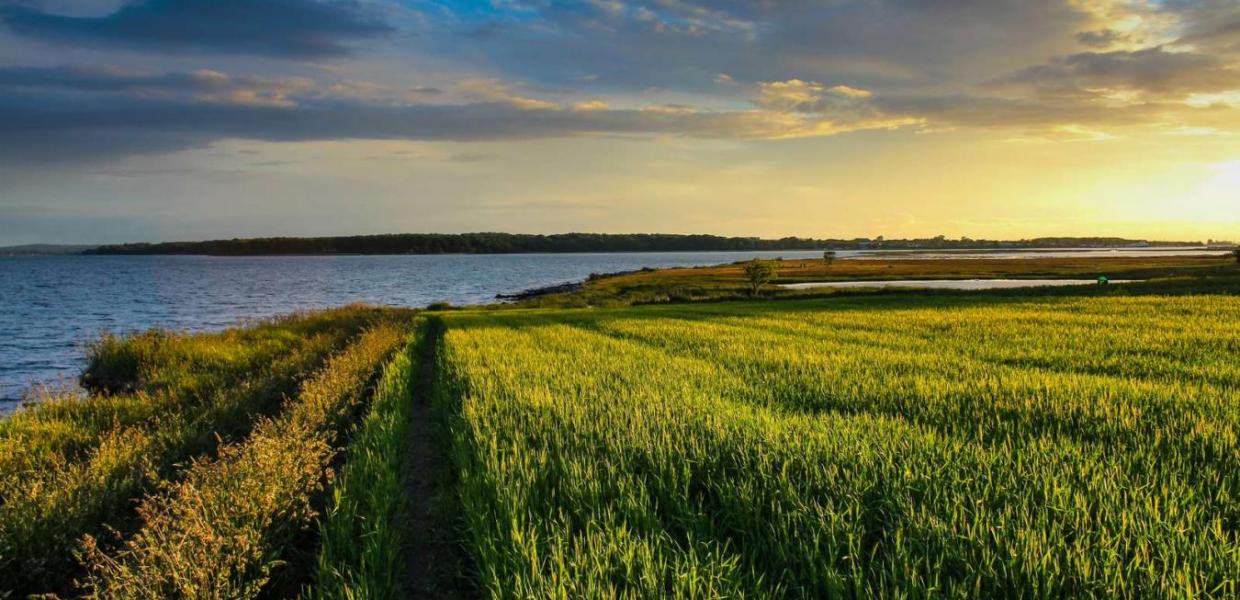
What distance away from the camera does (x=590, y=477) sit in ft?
20.4

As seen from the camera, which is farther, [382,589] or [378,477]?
[378,477]

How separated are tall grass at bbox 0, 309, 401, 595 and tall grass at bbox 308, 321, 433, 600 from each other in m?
1.71

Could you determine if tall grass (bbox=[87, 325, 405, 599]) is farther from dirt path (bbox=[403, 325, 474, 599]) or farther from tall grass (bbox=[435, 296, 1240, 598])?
tall grass (bbox=[435, 296, 1240, 598])

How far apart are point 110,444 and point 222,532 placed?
6395 millimetres

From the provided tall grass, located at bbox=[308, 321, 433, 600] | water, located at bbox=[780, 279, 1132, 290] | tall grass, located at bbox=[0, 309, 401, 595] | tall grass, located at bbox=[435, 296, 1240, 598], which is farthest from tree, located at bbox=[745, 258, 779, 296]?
tall grass, located at bbox=[308, 321, 433, 600]

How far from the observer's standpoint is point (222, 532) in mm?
5637

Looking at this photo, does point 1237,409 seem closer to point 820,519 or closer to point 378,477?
point 820,519

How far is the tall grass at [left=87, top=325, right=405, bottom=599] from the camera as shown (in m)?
4.79

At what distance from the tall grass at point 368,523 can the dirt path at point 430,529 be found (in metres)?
0.16

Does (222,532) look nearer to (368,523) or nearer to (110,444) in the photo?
(368,523)

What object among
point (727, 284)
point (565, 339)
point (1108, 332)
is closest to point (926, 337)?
point (1108, 332)

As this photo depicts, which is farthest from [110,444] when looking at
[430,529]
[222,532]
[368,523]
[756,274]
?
[756,274]

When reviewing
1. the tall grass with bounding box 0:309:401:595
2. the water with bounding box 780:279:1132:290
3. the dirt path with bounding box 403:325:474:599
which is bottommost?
the tall grass with bounding box 0:309:401:595

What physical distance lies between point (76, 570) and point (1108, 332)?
23759 millimetres
